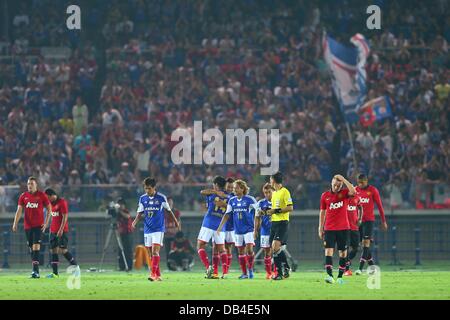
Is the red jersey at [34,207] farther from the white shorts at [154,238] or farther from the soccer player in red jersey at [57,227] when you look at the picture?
the white shorts at [154,238]

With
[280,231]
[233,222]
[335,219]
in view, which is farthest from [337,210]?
[233,222]

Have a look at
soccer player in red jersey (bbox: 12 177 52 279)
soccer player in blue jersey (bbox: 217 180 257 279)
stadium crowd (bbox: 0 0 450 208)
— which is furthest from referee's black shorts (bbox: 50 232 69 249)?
stadium crowd (bbox: 0 0 450 208)

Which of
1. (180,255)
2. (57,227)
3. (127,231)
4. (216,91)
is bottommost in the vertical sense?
(180,255)

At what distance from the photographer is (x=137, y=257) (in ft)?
114

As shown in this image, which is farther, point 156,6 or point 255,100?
point 156,6

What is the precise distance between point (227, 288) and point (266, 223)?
4.59 meters

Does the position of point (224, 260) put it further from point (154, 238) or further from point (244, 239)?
point (154, 238)

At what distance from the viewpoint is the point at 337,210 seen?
974 inches

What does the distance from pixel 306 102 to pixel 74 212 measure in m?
9.33

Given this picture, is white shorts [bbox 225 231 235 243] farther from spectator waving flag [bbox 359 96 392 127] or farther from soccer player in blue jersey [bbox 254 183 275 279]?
spectator waving flag [bbox 359 96 392 127]

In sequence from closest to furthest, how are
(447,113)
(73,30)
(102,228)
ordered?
(102,228) → (447,113) → (73,30)
